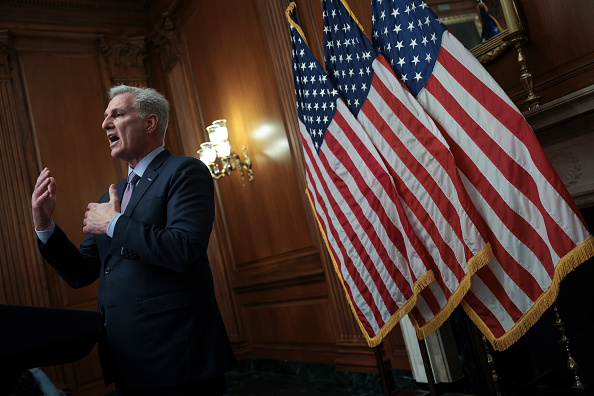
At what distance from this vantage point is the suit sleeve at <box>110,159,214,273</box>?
1.45 metres

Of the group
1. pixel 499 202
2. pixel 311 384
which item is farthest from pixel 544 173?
pixel 311 384

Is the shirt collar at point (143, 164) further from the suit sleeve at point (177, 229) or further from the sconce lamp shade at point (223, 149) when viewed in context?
the sconce lamp shade at point (223, 149)

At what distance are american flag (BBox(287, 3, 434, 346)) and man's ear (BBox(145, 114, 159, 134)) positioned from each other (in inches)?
46.9

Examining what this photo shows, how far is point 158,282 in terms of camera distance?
5.07 ft

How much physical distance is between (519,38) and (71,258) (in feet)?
7.16

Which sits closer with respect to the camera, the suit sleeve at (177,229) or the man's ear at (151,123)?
the suit sleeve at (177,229)

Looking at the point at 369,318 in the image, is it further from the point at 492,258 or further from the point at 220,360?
the point at 220,360

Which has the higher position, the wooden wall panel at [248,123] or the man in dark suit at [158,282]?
the wooden wall panel at [248,123]

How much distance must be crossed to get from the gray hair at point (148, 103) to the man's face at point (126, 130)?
3 cm

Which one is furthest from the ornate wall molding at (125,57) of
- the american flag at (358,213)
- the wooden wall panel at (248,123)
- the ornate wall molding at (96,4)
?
the american flag at (358,213)

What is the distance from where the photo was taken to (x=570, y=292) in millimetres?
2693

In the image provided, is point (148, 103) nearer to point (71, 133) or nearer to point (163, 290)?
point (163, 290)

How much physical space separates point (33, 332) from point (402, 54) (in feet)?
7.12

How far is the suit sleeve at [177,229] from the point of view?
145 cm
